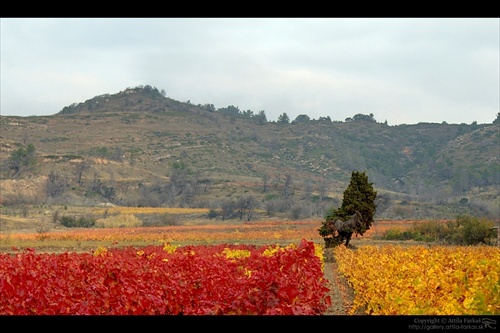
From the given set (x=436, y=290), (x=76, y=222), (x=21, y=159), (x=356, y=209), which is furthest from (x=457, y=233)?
(x=21, y=159)

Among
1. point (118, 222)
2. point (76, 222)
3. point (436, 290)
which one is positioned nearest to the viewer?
point (436, 290)

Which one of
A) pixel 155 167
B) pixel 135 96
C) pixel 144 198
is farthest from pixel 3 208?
pixel 135 96

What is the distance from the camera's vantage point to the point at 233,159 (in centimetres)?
12975

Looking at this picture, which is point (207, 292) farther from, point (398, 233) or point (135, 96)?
point (135, 96)

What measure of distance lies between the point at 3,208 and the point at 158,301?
229ft

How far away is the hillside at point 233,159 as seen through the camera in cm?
9431

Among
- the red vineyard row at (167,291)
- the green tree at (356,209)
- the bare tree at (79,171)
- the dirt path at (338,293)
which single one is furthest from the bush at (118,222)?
the red vineyard row at (167,291)

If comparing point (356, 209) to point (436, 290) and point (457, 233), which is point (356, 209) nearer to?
point (457, 233)

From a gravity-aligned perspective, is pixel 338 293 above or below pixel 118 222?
above

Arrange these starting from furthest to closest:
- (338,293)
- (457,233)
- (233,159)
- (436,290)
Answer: (233,159) < (457,233) < (338,293) < (436,290)

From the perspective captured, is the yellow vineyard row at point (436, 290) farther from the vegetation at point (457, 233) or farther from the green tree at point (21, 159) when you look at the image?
the green tree at point (21, 159)

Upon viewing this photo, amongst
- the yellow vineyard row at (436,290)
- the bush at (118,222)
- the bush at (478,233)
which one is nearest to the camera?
the yellow vineyard row at (436,290)

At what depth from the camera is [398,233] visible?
43.8 metres

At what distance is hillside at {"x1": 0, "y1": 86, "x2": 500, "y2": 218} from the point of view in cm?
9431
